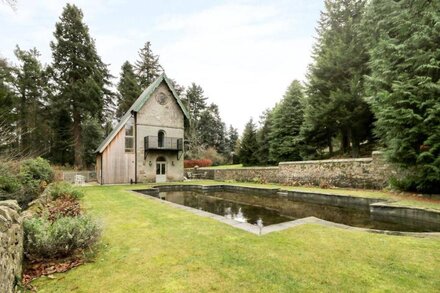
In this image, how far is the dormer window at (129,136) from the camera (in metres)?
19.5

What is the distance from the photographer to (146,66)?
1561 inches

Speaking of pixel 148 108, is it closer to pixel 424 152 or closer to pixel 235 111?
pixel 424 152

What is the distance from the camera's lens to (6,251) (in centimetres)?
247

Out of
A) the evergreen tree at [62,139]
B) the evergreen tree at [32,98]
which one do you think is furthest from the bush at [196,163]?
the evergreen tree at [32,98]

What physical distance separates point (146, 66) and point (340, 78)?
1281 inches

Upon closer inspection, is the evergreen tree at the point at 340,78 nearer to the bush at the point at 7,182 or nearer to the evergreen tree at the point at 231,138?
the bush at the point at 7,182

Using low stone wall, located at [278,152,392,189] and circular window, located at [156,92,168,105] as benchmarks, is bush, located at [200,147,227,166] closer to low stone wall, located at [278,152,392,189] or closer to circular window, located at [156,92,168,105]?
circular window, located at [156,92,168,105]

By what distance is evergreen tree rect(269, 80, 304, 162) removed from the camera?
2180 cm

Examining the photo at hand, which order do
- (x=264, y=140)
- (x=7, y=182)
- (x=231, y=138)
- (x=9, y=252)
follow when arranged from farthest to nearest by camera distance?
(x=231, y=138) → (x=264, y=140) → (x=7, y=182) → (x=9, y=252)

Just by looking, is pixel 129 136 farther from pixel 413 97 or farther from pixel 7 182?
pixel 413 97

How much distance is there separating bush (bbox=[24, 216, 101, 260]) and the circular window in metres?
18.1

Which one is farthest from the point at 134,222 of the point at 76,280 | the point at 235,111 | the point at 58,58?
the point at 235,111

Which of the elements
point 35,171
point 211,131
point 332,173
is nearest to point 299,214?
point 332,173

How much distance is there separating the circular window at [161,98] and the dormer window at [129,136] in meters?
3.12
